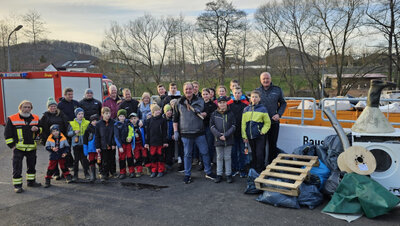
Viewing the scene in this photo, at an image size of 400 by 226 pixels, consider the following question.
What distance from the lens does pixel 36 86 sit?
12.0 m

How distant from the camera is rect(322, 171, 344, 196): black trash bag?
4527mm

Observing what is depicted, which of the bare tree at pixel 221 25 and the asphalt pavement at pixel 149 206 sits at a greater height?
the bare tree at pixel 221 25

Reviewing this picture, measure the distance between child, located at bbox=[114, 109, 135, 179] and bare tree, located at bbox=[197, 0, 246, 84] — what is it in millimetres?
28998

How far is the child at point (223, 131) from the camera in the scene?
18.4ft

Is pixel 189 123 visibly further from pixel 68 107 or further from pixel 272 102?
pixel 68 107

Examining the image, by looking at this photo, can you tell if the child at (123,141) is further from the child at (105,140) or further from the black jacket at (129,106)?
the black jacket at (129,106)

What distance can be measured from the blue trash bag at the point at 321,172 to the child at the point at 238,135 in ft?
4.95

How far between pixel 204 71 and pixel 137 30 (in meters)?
11.0

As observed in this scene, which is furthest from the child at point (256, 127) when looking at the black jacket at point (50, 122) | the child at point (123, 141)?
the black jacket at point (50, 122)

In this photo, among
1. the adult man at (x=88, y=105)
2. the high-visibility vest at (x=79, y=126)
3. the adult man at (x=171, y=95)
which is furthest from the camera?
the adult man at (x=171, y=95)

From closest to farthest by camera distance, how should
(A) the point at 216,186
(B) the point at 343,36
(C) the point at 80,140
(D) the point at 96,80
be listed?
(A) the point at 216,186
(C) the point at 80,140
(D) the point at 96,80
(B) the point at 343,36

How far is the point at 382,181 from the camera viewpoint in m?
4.63

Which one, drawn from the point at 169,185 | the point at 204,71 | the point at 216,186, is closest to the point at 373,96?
the point at 216,186

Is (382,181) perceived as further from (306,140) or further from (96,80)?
(96,80)
